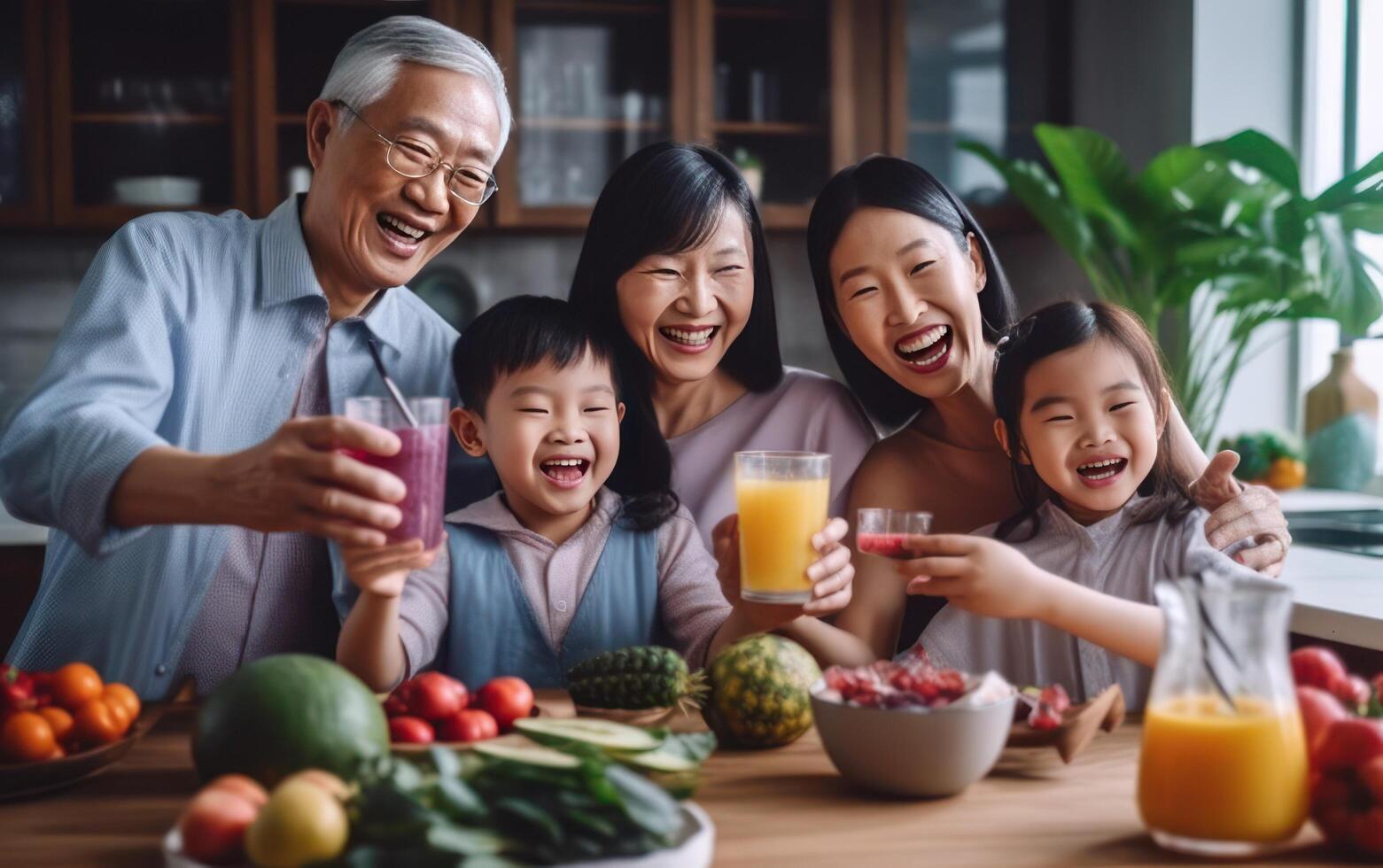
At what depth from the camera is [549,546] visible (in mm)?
2047

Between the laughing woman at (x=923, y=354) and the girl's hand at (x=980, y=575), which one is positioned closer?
the girl's hand at (x=980, y=575)

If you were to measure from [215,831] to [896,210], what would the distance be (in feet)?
4.54

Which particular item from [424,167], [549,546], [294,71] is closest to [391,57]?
[424,167]

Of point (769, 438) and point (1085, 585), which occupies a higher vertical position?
point (769, 438)

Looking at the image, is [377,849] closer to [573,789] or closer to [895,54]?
[573,789]

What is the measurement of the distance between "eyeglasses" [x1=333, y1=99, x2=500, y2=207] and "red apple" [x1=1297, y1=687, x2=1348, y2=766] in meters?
1.45

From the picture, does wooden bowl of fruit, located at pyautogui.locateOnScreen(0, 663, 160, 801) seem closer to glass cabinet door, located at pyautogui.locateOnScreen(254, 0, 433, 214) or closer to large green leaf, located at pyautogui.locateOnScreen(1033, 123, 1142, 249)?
glass cabinet door, located at pyautogui.locateOnScreen(254, 0, 433, 214)

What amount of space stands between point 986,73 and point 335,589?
345 cm

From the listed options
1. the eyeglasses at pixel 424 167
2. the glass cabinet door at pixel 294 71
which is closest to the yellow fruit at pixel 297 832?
the eyeglasses at pixel 424 167

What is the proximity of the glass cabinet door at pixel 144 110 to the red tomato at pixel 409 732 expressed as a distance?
309 centimetres

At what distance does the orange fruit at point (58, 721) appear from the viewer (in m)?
1.31

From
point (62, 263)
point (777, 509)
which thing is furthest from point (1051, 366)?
point (62, 263)

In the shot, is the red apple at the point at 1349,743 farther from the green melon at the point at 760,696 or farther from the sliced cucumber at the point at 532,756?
the sliced cucumber at the point at 532,756

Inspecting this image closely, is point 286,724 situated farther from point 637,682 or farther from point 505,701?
point 637,682
